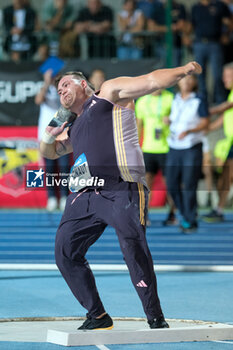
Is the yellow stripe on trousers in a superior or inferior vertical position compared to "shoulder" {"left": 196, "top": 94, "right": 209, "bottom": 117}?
superior

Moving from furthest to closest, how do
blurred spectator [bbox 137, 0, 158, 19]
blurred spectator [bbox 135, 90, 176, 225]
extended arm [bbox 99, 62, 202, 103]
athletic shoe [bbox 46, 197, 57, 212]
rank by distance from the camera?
blurred spectator [bbox 137, 0, 158, 19]
athletic shoe [bbox 46, 197, 57, 212]
blurred spectator [bbox 135, 90, 176, 225]
extended arm [bbox 99, 62, 202, 103]

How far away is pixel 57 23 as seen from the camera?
709 inches

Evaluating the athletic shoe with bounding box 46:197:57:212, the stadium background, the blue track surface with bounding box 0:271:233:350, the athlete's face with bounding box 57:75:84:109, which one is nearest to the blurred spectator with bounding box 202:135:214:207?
the stadium background

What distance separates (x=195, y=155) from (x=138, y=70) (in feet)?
14.5

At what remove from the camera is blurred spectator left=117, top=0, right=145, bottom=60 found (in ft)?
58.0

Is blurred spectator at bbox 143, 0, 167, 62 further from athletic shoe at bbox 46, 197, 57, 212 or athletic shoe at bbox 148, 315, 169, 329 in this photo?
athletic shoe at bbox 148, 315, 169, 329

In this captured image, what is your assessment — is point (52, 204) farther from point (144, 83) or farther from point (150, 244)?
point (144, 83)

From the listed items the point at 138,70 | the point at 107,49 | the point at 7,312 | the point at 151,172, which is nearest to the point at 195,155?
the point at 151,172

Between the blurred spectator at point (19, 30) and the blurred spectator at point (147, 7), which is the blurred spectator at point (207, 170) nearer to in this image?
the blurred spectator at point (147, 7)

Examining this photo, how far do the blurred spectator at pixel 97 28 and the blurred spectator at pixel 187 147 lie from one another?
498 cm

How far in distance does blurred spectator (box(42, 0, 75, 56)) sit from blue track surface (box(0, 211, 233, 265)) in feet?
13.7

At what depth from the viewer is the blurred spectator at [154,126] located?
13.4 m

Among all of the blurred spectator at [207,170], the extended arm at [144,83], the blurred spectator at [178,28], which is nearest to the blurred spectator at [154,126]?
the blurred spectator at [207,170]

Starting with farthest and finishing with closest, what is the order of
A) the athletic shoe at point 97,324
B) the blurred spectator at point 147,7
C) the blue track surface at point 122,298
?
the blurred spectator at point 147,7 → the athletic shoe at point 97,324 → the blue track surface at point 122,298
